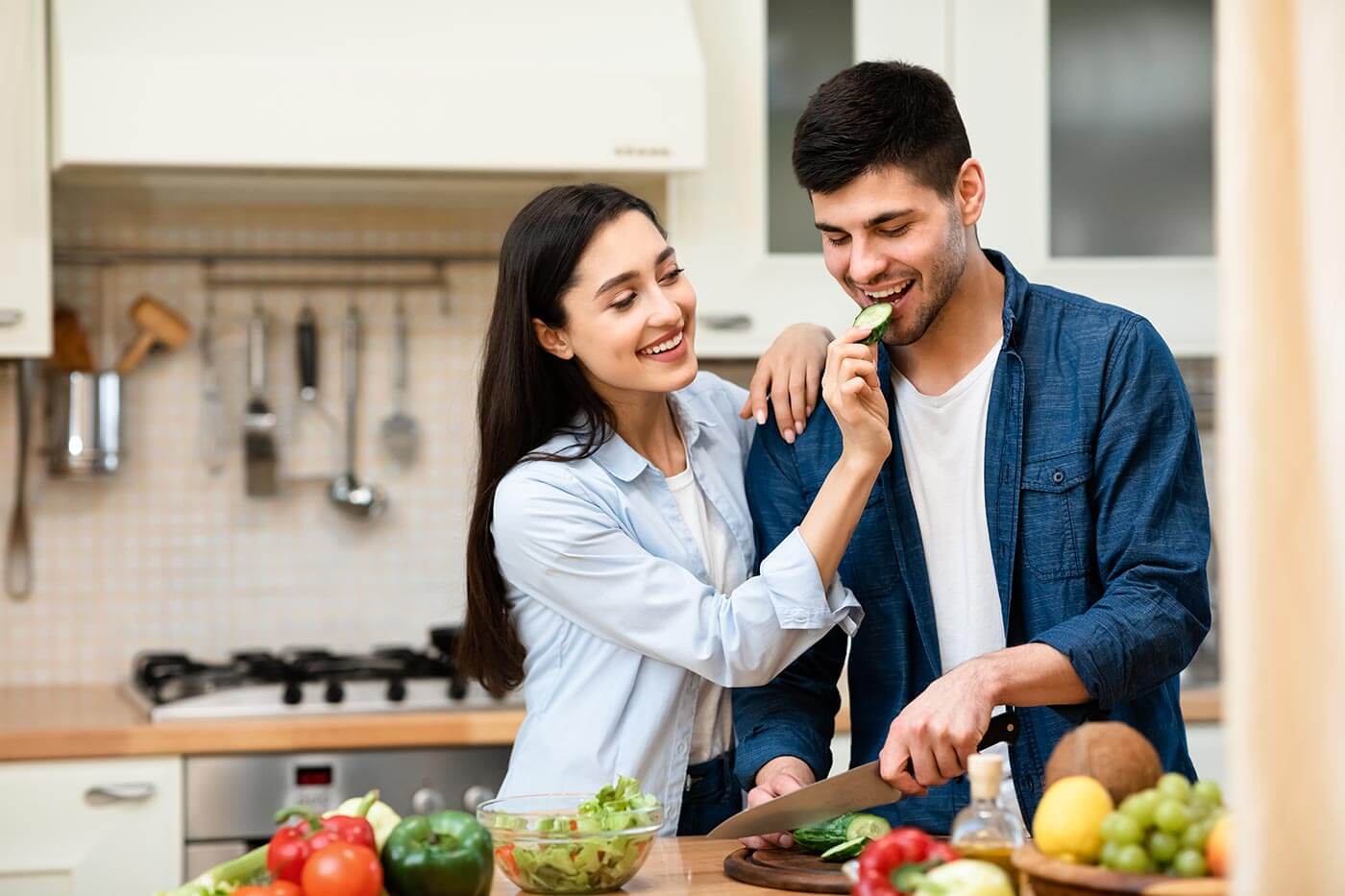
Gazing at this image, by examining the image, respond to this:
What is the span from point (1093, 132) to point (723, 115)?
27.8 inches

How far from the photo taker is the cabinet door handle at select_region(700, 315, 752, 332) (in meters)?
2.84

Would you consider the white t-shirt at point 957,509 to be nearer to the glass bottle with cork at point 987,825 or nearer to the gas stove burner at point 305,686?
the glass bottle with cork at point 987,825

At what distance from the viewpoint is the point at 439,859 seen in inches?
50.3

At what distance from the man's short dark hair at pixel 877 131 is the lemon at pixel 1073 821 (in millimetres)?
820

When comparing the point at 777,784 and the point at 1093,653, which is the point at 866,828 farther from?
the point at 1093,653

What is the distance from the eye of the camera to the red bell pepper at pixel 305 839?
1280 mm

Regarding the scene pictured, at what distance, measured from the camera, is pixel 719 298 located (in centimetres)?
286

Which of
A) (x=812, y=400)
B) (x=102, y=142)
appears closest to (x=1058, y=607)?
(x=812, y=400)

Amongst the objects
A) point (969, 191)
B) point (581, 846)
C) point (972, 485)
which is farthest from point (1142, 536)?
point (581, 846)

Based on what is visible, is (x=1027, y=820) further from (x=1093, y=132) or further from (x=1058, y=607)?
(x=1093, y=132)

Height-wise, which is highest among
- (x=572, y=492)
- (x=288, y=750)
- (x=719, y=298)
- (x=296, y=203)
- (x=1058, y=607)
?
(x=296, y=203)

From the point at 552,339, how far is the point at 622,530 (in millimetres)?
270

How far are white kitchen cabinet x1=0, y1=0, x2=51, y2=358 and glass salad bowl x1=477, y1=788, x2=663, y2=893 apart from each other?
65.3 inches

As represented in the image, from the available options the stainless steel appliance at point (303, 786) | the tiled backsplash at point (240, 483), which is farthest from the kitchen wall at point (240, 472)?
the stainless steel appliance at point (303, 786)
